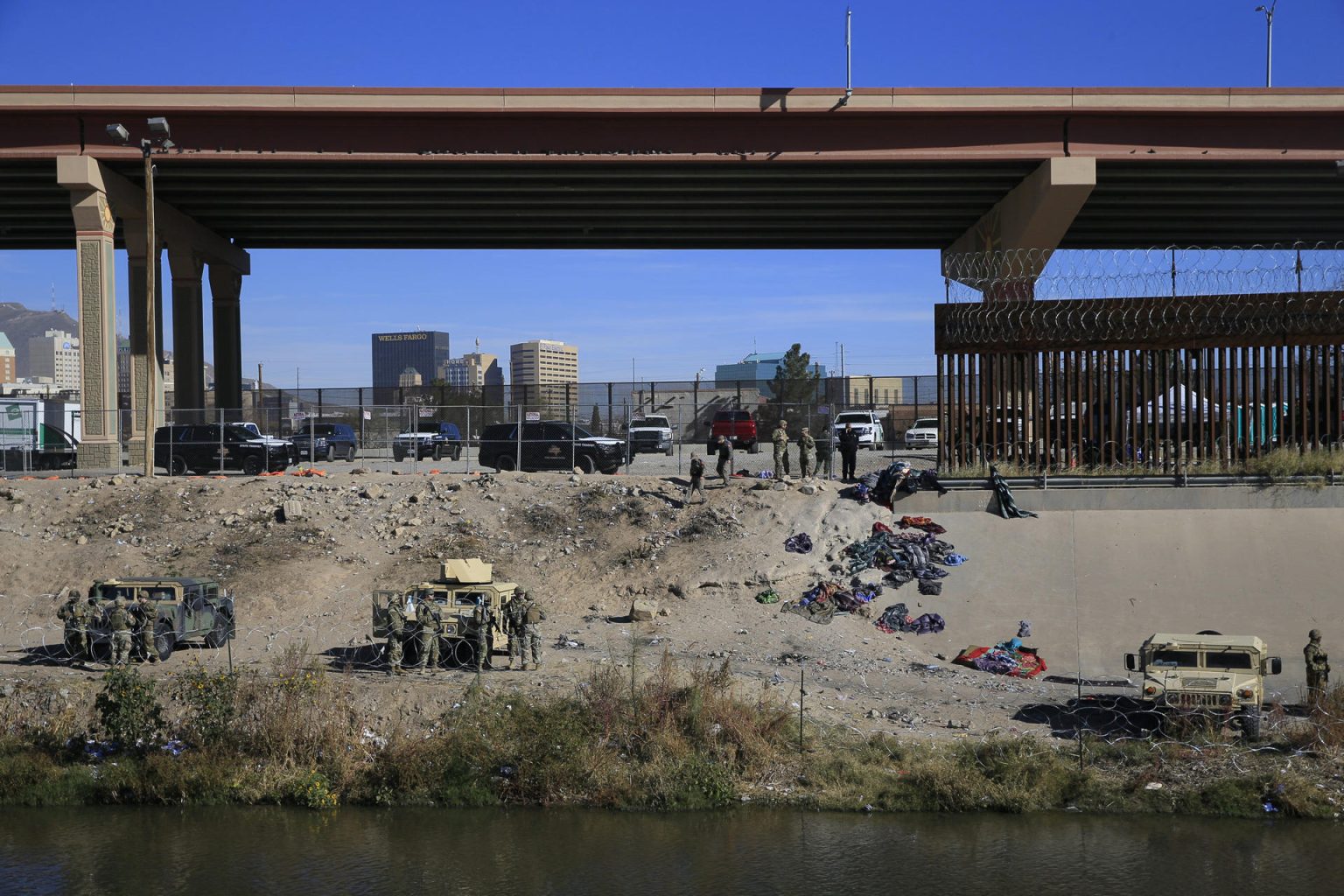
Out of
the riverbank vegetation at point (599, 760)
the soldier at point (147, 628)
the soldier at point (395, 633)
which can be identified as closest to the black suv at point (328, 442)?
the soldier at point (147, 628)

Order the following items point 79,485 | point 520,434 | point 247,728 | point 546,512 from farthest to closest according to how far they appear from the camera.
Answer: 1. point 520,434
2. point 79,485
3. point 546,512
4. point 247,728

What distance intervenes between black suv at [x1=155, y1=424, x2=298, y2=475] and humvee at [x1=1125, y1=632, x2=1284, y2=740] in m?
23.7

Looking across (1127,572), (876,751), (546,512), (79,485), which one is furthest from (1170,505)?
(79,485)

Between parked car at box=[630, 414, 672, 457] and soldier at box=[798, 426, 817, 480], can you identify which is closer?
soldier at box=[798, 426, 817, 480]

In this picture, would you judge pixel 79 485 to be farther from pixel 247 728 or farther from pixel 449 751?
pixel 449 751

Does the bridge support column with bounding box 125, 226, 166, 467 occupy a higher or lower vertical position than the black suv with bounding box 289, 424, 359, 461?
higher

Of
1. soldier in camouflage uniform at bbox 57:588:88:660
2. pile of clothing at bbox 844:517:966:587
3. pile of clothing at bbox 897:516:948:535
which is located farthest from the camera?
pile of clothing at bbox 897:516:948:535

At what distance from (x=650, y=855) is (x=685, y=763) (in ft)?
6.73

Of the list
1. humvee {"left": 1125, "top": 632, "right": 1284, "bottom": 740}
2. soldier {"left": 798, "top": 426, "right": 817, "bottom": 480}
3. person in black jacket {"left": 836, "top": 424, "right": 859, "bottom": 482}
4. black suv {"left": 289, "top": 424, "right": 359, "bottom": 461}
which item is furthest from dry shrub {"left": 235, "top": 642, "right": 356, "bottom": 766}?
black suv {"left": 289, "top": 424, "right": 359, "bottom": 461}

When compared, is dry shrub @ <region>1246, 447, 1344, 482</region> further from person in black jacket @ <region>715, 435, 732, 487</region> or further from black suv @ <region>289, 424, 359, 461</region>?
black suv @ <region>289, 424, 359, 461</region>

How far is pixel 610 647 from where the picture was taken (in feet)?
63.9

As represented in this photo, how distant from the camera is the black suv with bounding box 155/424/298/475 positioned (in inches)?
1260

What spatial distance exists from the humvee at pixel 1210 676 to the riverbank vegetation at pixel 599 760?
0.48 m

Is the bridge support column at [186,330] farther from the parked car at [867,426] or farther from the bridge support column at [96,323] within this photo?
the parked car at [867,426]
